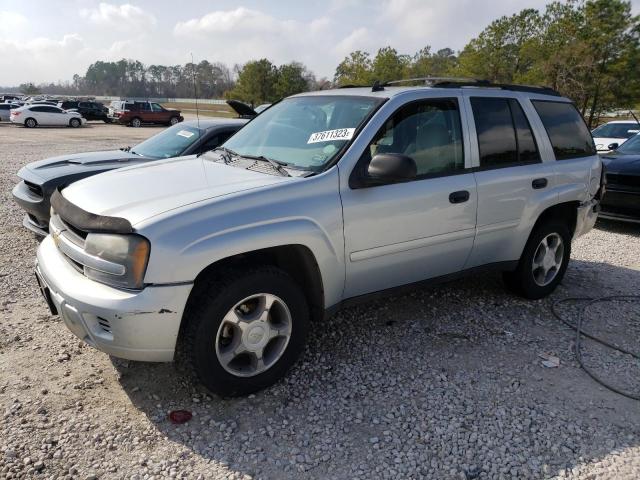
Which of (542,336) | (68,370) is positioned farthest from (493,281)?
(68,370)

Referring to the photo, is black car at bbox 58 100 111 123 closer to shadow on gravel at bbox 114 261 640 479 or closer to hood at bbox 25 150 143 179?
hood at bbox 25 150 143 179

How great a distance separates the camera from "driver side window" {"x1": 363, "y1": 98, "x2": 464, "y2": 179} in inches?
137

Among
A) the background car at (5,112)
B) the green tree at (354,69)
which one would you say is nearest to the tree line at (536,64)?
the green tree at (354,69)

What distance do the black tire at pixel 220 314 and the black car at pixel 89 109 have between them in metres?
36.9

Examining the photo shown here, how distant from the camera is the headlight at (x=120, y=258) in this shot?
254 cm

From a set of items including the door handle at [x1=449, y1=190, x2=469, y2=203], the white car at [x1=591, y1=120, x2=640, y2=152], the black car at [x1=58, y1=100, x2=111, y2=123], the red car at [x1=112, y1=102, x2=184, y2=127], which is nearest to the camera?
the door handle at [x1=449, y1=190, x2=469, y2=203]

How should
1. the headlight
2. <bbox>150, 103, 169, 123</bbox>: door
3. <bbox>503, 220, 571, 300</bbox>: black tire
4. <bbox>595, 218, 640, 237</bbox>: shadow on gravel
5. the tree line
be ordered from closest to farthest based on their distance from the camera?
the headlight, <bbox>503, 220, 571, 300</bbox>: black tire, <bbox>595, 218, 640, 237</bbox>: shadow on gravel, the tree line, <bbox>150, 103, 169, 123</bbox>: door

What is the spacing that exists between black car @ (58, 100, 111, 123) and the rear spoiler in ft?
119

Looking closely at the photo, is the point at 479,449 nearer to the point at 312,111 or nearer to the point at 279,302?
the point at 279,302

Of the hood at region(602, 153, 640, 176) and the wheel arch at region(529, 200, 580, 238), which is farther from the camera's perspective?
the hood at region(602, 153, 640, 176)

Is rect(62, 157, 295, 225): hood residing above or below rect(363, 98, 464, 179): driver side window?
below

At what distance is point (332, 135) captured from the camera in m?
3.40

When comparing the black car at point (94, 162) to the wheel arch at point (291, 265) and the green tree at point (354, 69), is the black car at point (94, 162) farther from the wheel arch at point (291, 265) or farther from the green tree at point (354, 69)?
the green tree at point (354, 69)

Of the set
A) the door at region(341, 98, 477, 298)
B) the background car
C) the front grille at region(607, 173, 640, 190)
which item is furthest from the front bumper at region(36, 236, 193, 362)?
the background car
